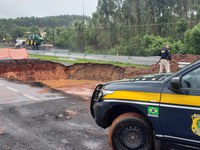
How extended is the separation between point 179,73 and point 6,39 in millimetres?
94284

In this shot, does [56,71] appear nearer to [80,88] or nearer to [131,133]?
[80,88]

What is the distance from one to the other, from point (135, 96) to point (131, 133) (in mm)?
661

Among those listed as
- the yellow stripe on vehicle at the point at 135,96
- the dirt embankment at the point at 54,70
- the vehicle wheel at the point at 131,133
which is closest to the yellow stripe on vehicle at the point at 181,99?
the yellow stripe on vehicle at the point at 135,96

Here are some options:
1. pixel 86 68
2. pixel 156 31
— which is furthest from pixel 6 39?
pixel 86 68

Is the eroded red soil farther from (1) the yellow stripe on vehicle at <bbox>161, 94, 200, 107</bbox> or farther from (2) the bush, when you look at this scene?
(1) the yellow stripe on vehicle at <bbox>161, 94, 200, 107</bbox>

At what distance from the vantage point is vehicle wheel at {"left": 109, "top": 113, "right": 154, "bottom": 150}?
16.4 ft

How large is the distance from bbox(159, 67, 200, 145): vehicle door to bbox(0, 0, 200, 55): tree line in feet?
105

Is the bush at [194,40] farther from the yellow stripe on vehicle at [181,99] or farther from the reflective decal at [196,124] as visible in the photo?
the reflective decal at [196,124]

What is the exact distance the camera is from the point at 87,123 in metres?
7.79

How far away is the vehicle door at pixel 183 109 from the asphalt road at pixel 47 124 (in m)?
1.72

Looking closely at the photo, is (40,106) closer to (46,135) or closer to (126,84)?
(46,135)

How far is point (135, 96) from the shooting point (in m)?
5.00

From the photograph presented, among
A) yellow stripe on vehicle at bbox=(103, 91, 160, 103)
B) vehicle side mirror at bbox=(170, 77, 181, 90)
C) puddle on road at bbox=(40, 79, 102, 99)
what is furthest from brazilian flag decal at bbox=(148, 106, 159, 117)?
puddle on road at bbox=(40, 79, 102, 99)

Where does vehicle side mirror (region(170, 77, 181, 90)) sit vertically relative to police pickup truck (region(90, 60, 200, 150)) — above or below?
above
